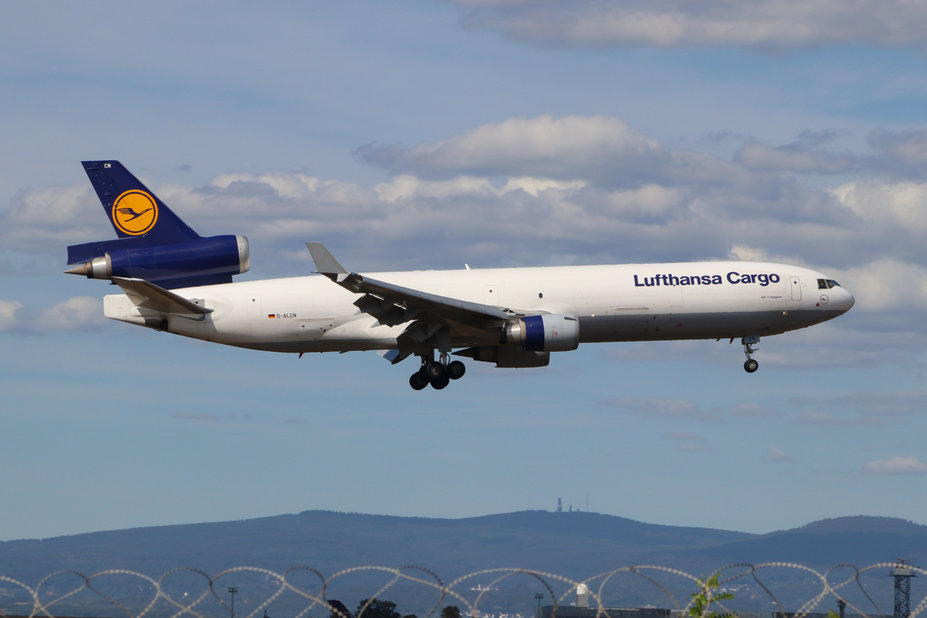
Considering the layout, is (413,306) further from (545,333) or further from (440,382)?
(545,333)

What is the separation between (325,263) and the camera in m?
47.9

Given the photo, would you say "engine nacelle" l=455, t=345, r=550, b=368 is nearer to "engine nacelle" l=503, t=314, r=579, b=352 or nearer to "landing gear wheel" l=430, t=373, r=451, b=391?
"landing gear wheel" l=430, t=373, r=451, b=391

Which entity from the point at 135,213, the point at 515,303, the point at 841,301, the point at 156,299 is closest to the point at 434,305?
the point at 515,303

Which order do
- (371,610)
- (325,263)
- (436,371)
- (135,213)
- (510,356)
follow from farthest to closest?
(510,356)
(135,213)
(436,371)
(325,263)
(371,610)

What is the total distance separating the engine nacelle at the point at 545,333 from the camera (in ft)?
173

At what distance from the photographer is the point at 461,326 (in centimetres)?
5528

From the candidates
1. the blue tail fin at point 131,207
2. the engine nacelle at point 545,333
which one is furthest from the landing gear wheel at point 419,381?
the blue tail fin at point 131,207

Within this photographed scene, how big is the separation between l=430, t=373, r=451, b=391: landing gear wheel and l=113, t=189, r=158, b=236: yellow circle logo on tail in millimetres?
15179

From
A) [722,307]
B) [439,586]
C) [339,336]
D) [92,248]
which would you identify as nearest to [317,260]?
[339,336]

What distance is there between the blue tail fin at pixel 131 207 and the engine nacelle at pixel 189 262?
1.36 metres

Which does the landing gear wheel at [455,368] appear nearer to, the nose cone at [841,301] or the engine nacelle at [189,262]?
the engine nacelle at [189,262]

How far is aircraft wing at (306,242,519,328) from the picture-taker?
50938mm

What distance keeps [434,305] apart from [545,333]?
490 cm

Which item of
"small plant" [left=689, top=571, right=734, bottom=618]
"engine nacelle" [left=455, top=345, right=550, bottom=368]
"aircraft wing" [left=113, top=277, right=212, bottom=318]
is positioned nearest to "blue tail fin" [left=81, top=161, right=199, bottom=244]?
"aircraft wing" [left=113, top=277, right=212, bottom=318]
